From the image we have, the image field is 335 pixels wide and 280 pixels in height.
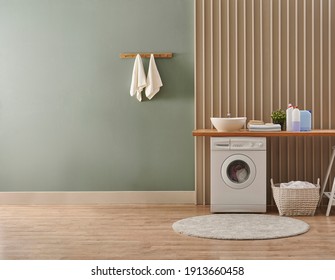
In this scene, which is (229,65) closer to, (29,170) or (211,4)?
(211,4)

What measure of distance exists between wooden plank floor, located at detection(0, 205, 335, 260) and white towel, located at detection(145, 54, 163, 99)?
1.20 metres

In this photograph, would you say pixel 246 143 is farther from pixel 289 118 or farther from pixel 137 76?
pixel 137 76

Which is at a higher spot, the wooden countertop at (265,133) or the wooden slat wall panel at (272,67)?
the wooden slat wall panel at (272,67)

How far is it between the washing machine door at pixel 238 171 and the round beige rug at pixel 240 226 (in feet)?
1.00

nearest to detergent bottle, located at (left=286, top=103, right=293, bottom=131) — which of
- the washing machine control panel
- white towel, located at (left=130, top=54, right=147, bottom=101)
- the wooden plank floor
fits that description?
the washing machine control panel

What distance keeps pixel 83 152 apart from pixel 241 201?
1741 mm

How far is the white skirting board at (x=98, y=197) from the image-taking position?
655 centimetres

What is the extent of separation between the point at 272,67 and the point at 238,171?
1174 mm

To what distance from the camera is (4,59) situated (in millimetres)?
6660

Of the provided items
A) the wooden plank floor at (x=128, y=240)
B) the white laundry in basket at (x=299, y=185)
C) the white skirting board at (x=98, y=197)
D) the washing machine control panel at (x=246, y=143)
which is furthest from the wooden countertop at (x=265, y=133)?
the white skirting board at (x=98, y=197)

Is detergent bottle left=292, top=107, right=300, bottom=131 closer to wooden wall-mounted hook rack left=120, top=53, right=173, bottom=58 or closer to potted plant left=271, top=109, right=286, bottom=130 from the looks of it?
potted plant left=271, top=109, right=286, bottom=130

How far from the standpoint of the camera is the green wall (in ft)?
21.4

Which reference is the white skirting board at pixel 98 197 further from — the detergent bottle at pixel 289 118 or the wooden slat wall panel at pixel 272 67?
the detergent bottle at pixel 289 118
